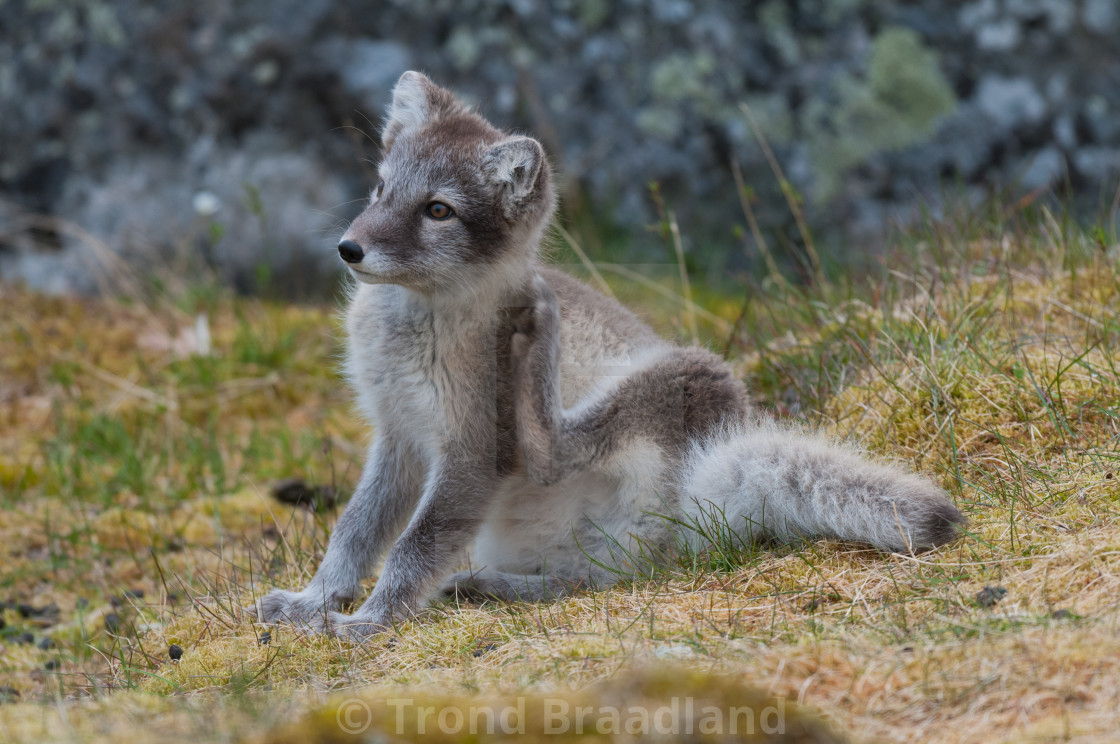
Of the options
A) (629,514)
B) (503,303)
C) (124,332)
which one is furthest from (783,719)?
(124,332)

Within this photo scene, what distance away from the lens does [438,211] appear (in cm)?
374

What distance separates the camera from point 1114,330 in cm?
427

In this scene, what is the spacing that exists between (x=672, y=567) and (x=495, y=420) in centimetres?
90

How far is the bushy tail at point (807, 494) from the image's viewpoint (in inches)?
125

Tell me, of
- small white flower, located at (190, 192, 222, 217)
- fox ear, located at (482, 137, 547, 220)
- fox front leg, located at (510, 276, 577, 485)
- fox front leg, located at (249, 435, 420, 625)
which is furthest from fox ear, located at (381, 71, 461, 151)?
small white flower, located at (190, 192, 222, 217)

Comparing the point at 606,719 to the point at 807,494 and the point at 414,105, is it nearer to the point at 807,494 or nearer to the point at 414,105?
the point at 807,494

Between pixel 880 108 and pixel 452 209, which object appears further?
pixel 880 108

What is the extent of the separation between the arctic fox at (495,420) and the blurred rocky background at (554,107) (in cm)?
344

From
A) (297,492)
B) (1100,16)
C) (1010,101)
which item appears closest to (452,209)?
(297,492)

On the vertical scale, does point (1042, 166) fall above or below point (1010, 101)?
below

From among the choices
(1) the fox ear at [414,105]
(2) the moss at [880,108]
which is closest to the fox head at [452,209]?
(1) the fox ear at [414,105]

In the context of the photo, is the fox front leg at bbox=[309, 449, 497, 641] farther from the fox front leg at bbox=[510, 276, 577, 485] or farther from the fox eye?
the fox eye

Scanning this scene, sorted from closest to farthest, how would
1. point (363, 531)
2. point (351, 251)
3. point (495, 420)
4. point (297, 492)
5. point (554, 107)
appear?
1. point (351, 251)
2. point (495, 420)
3. point (363, 531)
4. point (297, 492)
5. point (554, 107)

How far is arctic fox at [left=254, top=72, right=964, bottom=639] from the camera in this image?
11.9 feet
